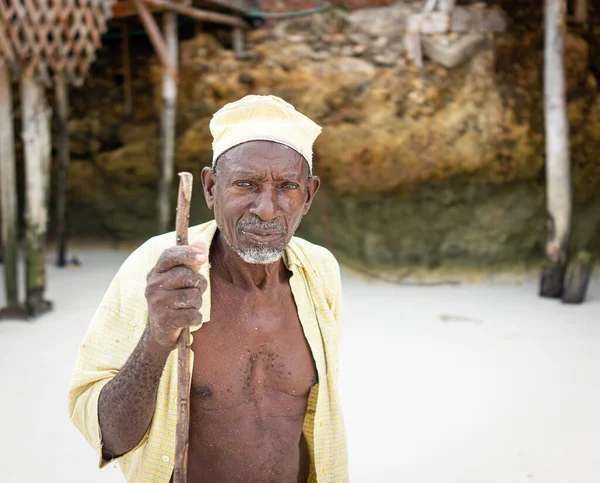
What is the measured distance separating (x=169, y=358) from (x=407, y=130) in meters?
5.58

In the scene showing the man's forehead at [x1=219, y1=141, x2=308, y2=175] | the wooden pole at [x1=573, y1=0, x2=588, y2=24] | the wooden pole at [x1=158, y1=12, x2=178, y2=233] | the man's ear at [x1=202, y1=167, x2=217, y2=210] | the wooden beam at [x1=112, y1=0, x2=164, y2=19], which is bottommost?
the wooden pole at [x1=158, y1=12, x2=178, y2=233]

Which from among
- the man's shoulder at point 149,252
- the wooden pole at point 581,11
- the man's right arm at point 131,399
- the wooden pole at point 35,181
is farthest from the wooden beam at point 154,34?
the man's right arm at point 131,399

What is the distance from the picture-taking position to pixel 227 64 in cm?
734

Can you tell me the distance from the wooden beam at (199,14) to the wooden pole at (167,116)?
7.0 inches

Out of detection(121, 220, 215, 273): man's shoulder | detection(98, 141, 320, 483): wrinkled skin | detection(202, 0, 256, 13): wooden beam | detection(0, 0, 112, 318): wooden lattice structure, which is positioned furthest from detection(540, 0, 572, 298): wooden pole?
detection(121, 220, 215, 273): man's shoulder

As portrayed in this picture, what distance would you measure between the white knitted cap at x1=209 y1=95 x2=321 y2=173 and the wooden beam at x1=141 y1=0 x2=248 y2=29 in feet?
15.1

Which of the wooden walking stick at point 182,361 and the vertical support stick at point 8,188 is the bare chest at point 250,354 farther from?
the vertical support stick at point 8,188

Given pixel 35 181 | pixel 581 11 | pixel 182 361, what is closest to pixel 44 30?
pixel 35 181

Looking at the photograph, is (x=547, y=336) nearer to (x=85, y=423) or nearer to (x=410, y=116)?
(x=410, y=116)

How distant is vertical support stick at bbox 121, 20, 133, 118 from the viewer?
7.75 m

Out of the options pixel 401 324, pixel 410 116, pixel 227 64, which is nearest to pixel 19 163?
pixel 227 64

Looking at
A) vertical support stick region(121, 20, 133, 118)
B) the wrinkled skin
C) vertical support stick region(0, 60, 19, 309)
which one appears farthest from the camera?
vertical support stick region(121, 20, 133, 118)

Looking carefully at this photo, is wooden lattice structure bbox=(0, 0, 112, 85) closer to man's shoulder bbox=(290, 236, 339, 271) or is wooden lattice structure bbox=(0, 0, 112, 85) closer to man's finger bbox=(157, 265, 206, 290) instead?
man's shoulder bbox=(290, 236, 339, 271)

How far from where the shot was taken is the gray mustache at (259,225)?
5.82ft
